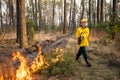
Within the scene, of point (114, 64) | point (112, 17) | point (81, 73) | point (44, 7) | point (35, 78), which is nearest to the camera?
point (35, 78)

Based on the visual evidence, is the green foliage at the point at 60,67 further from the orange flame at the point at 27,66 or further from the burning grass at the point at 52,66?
the orange flame at the point at 27,66

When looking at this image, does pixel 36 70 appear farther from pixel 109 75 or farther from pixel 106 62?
pixel 106 62

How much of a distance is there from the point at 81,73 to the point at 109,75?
0.97 m

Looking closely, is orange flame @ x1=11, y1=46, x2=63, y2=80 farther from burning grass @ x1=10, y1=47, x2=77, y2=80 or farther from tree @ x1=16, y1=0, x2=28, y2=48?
tree @ x1=16, y1=0, x2=28, y2=48

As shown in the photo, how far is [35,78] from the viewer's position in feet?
24.5

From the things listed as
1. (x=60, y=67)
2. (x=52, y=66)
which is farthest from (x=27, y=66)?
(x=60, y=67)

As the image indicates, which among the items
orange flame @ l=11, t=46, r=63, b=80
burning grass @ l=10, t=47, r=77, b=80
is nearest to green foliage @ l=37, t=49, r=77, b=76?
burning grass @ l=10, t=47, r=77, b=80

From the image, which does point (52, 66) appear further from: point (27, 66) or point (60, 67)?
point (27, 66)

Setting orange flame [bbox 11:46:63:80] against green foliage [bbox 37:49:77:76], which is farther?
green foliage [bbox 37:49:77:76]

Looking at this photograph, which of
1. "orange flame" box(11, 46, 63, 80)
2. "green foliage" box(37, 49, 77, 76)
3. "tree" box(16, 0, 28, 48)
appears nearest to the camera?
"orange flame" box(11, 46, 63, 80)

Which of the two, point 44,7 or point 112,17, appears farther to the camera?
point 44,7

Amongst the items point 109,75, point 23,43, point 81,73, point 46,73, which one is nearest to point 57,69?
point 46,73

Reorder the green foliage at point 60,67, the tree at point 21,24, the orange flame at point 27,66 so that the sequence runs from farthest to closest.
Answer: the tree at point 21,24, the green foliage at point 60,67, the orange flame at point 27,66

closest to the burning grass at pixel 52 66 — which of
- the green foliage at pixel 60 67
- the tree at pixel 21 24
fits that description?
the green foliage at pixel 60 67
